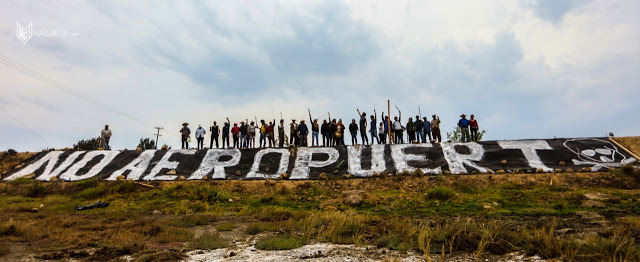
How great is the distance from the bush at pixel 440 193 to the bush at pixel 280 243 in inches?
343

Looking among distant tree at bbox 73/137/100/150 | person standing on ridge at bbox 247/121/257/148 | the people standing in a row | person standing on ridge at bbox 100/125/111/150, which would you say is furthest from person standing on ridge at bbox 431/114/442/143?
distant tree at bbox 73/137/100/150

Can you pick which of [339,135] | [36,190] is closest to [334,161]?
[339,135]

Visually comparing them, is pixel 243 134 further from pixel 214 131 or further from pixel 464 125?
pixel 464 125

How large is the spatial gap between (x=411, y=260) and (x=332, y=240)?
223cm

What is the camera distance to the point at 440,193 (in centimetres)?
1577

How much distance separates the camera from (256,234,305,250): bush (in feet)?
26.5

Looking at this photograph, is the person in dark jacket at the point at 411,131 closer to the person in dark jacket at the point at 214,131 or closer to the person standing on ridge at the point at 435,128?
the person standing on ridge at the point at 435,128

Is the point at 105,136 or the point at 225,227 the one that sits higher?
the point at 105,136

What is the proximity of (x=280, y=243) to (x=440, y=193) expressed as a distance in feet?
31.2

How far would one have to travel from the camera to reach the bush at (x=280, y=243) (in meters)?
8.09

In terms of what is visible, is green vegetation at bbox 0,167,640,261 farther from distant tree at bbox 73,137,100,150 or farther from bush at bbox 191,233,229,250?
distant tree at bbox 73,137,100,150

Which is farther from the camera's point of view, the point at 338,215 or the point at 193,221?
the point at 193,221

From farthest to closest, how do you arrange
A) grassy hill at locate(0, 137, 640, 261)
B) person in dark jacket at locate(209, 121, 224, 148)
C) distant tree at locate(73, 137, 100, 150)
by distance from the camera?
distant tree at locate(73, 137, 100, 150) → person in dark jacket at locate(209, 121, 224, 148) → grassy hill at locate(0, 137, 640, 261)

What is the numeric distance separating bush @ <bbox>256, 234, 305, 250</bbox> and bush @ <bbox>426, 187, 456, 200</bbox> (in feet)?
28.6
